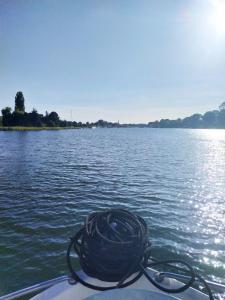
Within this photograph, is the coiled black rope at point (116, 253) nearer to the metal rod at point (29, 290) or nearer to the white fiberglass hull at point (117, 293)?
the white fiberglass hull at point (117, 293)

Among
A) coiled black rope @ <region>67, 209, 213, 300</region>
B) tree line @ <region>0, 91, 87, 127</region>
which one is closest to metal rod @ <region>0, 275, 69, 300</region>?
coiled black rope @ <region>67, 209, 213, 300</region>

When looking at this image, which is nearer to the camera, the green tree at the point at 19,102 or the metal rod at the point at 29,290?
the metal rod at the point at 29,290

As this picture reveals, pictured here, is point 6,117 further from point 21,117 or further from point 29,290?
point 29,290

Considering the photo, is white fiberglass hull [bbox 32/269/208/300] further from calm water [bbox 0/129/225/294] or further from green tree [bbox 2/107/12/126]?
green tree [bbox 2/107/12/126]

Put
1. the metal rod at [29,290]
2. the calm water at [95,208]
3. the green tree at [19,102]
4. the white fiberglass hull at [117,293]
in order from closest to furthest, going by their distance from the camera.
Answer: the white fiberglass hull at [117,293], the metal rod at [29,290], the calm water at [95,208], the green tree at [19,102]

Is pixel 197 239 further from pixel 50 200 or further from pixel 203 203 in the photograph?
pixel 50 200

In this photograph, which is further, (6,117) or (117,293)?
(6,117)

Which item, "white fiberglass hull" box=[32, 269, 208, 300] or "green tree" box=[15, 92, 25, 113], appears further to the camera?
"green tree" box=[15, 92, 25, 113]

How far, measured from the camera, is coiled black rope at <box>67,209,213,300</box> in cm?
335

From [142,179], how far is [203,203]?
5535mm

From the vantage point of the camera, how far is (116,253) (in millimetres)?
3309

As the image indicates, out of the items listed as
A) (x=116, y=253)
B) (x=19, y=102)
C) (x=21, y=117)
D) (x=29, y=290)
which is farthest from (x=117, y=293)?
(x=19, y=102)

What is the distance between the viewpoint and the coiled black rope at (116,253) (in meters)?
3.35

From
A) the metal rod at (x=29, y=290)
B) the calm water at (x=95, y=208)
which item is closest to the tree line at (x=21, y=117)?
the calm water at (x=95, y=208)
